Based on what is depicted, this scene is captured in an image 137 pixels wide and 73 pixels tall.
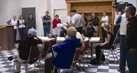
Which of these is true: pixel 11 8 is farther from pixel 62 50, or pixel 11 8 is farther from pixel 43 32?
pixel 62 50

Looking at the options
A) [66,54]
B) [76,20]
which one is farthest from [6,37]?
[66,54]

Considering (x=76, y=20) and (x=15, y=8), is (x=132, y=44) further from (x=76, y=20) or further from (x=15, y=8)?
(x=15, y=8)

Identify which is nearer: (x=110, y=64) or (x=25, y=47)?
(x=25, y=47)

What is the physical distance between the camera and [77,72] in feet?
15.1

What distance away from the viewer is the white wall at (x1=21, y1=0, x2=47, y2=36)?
→ 451 inches

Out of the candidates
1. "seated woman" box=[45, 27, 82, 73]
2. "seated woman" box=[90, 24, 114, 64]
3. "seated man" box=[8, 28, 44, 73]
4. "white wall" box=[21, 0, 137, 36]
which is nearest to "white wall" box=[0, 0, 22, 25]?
"white wall" box=[21, 0, 137, 36]

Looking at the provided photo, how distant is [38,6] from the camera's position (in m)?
11.6

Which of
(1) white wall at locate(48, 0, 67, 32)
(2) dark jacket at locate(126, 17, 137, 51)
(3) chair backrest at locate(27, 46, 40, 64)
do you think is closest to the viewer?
(2) dark jacket at locate(126, 17, 137, 51)

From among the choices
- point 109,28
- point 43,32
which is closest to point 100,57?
point 109,28

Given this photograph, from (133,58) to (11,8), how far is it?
367 inches

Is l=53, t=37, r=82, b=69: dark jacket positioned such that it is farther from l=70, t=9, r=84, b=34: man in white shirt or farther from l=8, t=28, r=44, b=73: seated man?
l=70, t=9, r=84, b=34: man in white shirt

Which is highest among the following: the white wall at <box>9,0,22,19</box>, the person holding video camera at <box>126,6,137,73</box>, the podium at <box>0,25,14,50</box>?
the white wall at <box>9,0,22,19</box>

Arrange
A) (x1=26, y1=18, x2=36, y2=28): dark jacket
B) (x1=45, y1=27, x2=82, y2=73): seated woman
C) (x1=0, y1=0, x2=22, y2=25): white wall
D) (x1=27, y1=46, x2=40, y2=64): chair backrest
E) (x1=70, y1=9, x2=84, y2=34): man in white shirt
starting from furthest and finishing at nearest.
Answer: (x1=26, y1=18, x2=36, y2=28): dark jacket
(x1=0, y1=0, x2=22, y2=25): white wall
(x1=70, y1=9, x2=84, y2=34): man in white shirt
(x1=27, y1=46, x2=40, y2=64): chair backrest
(x1=45, y1=27, x2=82, y2=73): seated woman

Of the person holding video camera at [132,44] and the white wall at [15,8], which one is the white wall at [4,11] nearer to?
the white wall at [15,8]
